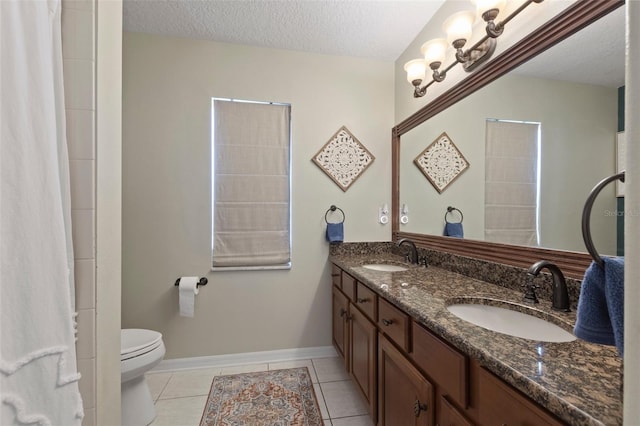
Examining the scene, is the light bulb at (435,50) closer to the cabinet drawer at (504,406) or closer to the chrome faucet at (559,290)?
the chrome faucet at (559,290)

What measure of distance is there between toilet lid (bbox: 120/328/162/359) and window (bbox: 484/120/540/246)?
6.29 ft

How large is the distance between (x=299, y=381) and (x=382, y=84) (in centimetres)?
241

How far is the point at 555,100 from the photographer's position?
1142 mm

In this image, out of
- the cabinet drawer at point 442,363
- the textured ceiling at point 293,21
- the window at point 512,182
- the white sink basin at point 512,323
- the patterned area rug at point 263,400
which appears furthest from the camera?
the textured ceiling at point 293,21

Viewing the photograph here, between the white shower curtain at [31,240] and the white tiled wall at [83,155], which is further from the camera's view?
the white tiled wall at [83,155]

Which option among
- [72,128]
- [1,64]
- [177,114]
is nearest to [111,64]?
[72,128]

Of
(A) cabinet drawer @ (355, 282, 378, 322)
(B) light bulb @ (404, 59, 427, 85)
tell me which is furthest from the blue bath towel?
(B) light bulb @ (404, 59, 427, 85)

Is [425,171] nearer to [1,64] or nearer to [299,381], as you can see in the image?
[299,381]

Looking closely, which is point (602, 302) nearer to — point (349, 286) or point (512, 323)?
point (512, 323)

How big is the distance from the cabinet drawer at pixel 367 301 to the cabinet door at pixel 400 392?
0.12 m

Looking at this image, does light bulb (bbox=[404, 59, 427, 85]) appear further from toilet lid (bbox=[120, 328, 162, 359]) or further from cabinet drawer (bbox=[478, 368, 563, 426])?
toilet lid (bbox=[120, 328, 162, 359])

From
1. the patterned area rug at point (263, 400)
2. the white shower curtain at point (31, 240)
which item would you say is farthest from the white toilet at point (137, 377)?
the white shower curtain at point (31, 240)

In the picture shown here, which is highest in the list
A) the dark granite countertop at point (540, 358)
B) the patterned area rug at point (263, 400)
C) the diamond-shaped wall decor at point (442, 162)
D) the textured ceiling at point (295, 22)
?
the textured ceiling at point (295, 22)

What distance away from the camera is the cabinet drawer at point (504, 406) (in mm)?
565
